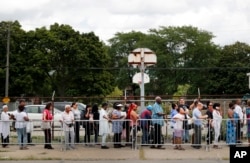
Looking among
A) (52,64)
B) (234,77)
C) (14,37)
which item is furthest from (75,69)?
(234,77)

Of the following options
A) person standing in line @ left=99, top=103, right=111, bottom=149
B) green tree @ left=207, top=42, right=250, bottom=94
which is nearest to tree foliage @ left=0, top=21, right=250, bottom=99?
green tree @ left=207, top=42, right=250, bottom=94

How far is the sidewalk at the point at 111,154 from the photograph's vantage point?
1424 centimetres

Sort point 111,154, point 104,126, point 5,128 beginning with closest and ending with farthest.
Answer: point 111,154 → point 5,128 → point 104,126

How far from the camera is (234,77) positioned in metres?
76.9

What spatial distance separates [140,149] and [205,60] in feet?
234

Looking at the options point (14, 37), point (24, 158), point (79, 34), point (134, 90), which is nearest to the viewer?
point (24, 158)

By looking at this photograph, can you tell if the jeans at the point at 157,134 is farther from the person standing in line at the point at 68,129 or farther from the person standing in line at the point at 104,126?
the person standing in line at the point at 68,129

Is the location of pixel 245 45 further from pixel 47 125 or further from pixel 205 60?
pixel 47 125

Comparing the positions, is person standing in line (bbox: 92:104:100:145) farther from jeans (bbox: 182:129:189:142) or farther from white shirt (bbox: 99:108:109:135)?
jeans (bbox: 182:129:189:142)

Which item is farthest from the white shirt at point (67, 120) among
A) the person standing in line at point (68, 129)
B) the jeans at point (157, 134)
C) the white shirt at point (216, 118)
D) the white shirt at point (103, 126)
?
the white shirt at point (216, 118)

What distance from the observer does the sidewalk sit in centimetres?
1424

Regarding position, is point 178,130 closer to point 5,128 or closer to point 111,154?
point 111,154

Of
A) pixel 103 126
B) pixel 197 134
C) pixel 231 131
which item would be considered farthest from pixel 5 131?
pixel 231 131

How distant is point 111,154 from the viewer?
1502 centimetres
